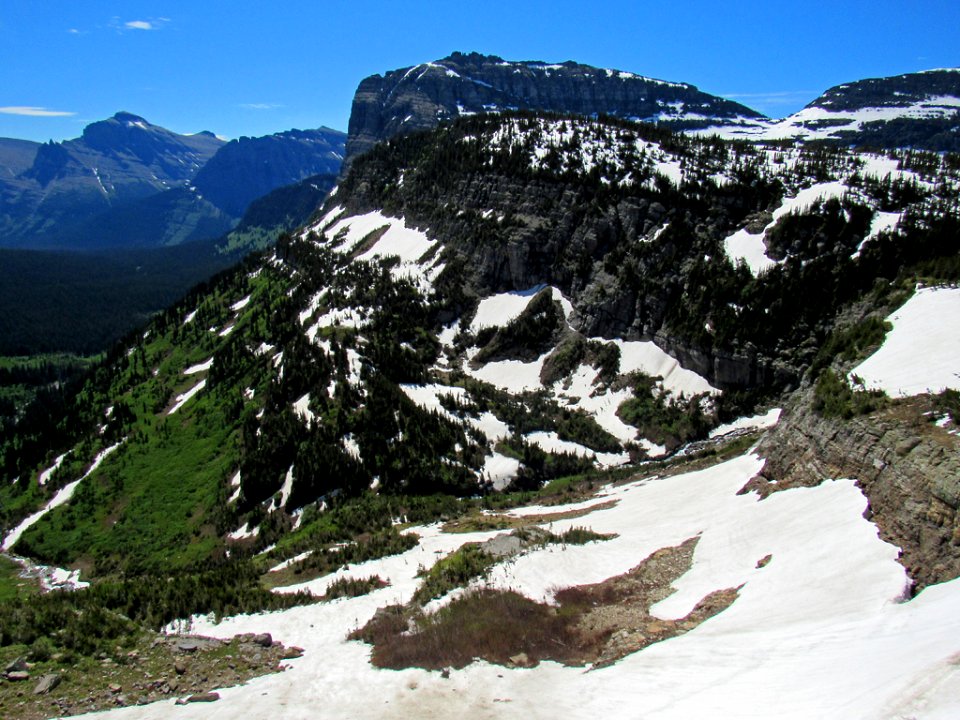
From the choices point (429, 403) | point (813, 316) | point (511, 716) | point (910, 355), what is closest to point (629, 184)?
point (813, 316)

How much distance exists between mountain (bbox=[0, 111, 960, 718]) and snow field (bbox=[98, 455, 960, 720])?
133mm

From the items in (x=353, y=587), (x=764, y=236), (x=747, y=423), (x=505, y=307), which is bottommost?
(x=747, y=423)

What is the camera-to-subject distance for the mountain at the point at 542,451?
17.9 m

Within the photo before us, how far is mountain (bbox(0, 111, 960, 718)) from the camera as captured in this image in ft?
58.7

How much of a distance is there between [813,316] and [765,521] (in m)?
42.0

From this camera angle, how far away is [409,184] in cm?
12562

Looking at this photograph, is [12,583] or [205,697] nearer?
[205,697]

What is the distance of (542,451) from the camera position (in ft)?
196

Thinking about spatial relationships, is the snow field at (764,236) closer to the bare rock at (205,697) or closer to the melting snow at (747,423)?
the melting snow at (747,423)

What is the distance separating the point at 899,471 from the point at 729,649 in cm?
1158

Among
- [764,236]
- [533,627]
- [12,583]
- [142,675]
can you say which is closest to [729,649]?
[533,627]

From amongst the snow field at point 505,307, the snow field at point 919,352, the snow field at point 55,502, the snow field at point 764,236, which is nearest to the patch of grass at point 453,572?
the snow field at point 919,352

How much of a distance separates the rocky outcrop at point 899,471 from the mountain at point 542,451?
15 centimetres

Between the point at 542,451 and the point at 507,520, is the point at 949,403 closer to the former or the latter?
the point at 507,520
